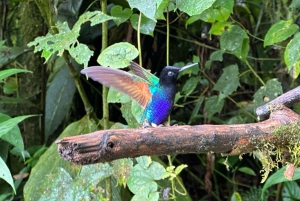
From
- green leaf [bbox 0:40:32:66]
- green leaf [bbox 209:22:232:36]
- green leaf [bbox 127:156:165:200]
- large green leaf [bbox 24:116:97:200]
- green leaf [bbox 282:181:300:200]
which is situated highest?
green leaf [bbox 209:22:232:36]

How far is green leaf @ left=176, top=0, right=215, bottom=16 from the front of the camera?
1162mm

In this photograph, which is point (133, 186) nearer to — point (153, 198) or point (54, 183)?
point (153, 198)

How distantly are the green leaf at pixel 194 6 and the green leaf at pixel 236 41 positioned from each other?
1.95ft

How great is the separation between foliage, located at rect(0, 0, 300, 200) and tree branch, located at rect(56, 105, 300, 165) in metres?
0.05

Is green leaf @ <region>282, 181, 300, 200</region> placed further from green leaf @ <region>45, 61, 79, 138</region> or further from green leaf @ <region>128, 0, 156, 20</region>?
green leaf @ <region>128, 0, 156, 20</region>

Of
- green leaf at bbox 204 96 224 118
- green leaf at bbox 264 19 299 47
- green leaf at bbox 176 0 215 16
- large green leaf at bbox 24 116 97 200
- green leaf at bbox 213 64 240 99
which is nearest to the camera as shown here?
green leaf at bbox 176 0 215 16

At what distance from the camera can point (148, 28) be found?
1.52 meters

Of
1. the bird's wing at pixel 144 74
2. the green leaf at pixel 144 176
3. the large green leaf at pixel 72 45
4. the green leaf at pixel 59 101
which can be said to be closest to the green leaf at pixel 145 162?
the green leaf at pixel 144 176

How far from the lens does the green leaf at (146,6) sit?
1.10m

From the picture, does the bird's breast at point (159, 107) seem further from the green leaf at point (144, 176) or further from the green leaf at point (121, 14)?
the green leaf at point (121, 14)

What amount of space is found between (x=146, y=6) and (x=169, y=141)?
460 mm

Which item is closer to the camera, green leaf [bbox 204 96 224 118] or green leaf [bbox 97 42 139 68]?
green leaf [bbox 97 42 139 68]

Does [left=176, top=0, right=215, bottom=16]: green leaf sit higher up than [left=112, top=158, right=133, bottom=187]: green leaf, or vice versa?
[left=176, top=0, right=215, bottom=16]: green leaf

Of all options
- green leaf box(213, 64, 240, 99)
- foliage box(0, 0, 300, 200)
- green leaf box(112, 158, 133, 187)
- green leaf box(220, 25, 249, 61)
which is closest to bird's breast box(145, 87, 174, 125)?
foliage box(0, 0, 300, 200)
